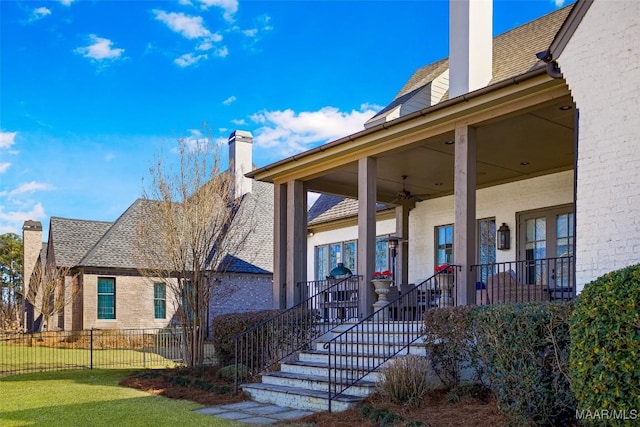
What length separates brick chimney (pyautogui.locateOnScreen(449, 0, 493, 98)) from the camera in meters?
13.2

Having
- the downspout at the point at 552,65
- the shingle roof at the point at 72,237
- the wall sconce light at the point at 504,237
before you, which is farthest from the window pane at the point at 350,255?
the shingle roof at the point at 72,237

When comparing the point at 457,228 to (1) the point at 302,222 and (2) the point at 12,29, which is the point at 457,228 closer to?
(1) the point at 302,222

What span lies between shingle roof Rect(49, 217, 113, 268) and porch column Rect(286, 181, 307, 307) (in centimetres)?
1444

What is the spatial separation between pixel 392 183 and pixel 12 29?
13.5m

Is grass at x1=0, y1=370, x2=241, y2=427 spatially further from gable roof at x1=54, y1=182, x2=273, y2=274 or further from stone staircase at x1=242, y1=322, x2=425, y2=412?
gable roof at x1=54, y1=182, x2=273, y2=274

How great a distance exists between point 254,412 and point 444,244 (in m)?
8.03

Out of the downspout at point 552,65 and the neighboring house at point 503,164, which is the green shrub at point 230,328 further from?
the downspout at point 552,65

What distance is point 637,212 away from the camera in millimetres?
6730

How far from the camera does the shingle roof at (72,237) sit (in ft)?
81.3

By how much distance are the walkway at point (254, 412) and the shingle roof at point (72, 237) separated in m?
17.3

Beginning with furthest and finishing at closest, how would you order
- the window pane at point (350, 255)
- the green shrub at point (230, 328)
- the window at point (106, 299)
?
the window at point (106, 299) < the window pane at point (350, 255) < the green shrub at point (230, 328)

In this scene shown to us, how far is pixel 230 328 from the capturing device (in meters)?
12.4

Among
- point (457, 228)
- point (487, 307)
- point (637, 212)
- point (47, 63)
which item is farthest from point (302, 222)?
point (47, 63)

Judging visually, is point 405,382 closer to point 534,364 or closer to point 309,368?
point 534,364
